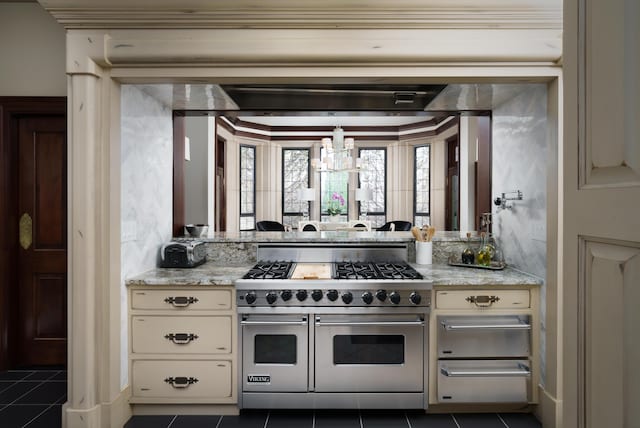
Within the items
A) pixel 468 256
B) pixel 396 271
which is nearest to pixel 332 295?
pixel 396 271

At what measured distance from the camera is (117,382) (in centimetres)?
232

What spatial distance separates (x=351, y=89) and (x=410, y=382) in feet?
7.01

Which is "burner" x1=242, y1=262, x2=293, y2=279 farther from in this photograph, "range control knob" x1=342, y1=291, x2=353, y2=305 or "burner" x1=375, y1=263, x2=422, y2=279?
"burner" x1=375, y1=263, x2=422, y2=279

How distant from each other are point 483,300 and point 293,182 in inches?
259

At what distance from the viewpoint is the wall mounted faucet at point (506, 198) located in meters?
2.75

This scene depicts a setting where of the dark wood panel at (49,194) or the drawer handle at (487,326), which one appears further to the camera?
the dark wood panel at (49,194)

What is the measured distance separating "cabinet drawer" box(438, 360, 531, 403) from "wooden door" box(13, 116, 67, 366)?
2.99 m

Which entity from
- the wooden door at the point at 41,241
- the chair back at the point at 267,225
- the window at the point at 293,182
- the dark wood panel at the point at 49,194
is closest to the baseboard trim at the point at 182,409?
the wooden door at the point at 41,241

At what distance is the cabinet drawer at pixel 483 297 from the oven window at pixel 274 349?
0.97 m

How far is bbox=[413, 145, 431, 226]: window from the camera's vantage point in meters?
7.93

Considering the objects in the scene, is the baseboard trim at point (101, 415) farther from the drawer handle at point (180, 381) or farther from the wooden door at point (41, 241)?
the wooden door at point (41, 241)

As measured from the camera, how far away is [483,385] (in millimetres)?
2418

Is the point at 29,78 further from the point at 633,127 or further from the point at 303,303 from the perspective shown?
the point at 633,127

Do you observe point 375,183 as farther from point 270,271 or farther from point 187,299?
point 187,299
